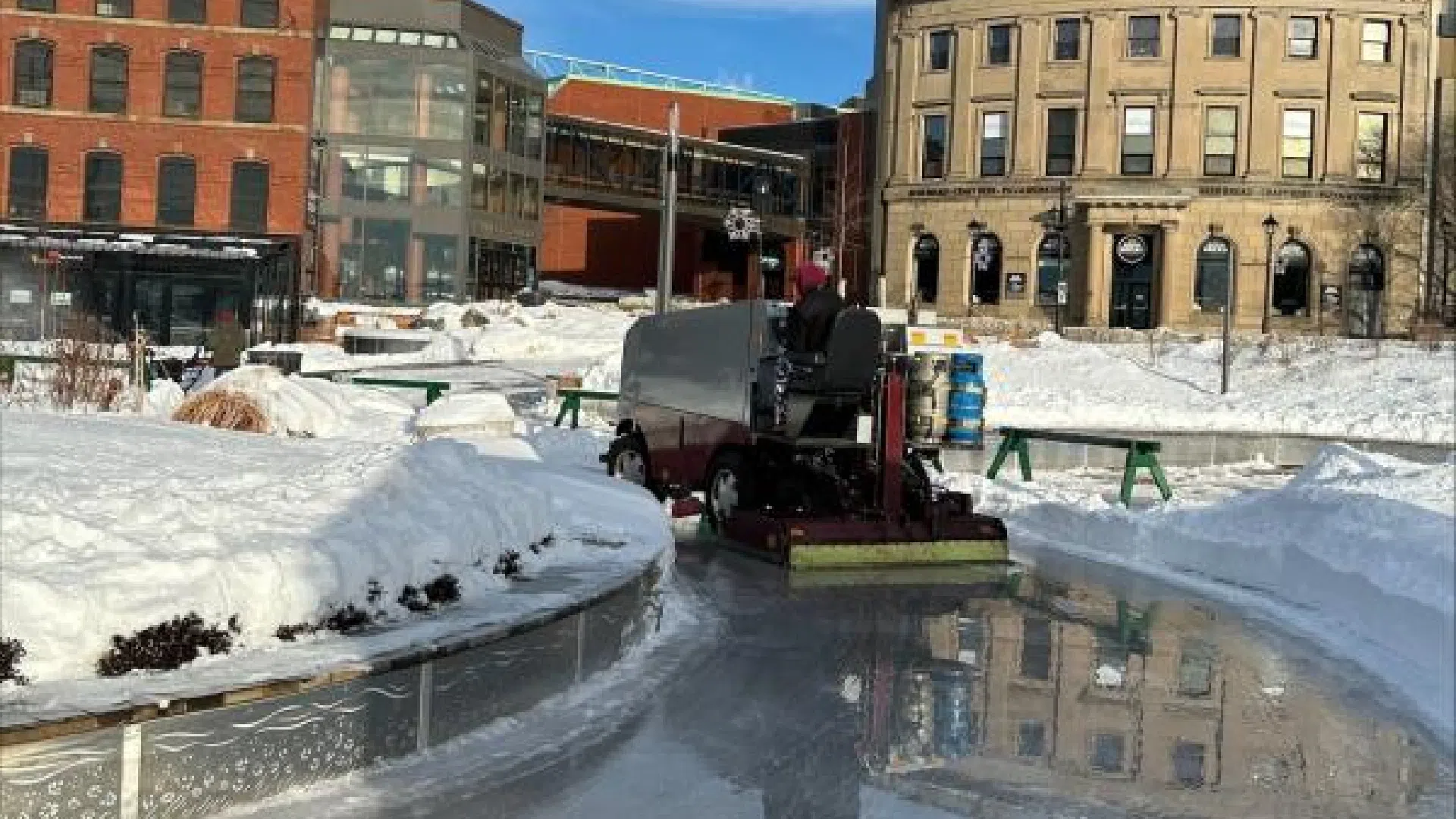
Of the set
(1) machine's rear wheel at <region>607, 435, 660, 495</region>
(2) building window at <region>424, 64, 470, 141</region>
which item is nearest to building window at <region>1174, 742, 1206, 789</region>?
(1) machine's rear wheel at <region>607, 435, 660, 495</region>

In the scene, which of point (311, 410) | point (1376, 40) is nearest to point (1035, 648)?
point (311, 410)

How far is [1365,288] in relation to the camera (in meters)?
56.2

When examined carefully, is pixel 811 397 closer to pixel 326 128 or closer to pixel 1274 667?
pixel 1274 667

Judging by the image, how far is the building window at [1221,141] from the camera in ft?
187

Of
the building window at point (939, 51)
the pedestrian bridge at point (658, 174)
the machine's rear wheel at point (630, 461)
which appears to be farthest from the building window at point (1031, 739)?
the pedestrian bridge at point (658, 174)

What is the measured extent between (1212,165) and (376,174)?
3104 cm

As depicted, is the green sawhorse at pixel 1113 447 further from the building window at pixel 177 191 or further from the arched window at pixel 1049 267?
the arched window at pixel 1049 267

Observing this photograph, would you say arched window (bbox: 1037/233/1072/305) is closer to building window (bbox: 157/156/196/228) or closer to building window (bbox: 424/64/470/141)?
building window (bbox: 424/64/470/141)

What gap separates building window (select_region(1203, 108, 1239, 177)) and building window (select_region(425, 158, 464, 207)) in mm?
27792

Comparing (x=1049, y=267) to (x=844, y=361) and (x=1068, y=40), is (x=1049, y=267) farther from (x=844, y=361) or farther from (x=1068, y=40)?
(x=844, y=361)

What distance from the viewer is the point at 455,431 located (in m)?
18.3

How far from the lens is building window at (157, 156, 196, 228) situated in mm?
45219

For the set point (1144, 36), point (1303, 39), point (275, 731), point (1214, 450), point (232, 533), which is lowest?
point (275, 731)

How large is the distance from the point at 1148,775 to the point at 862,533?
6.62 meters
